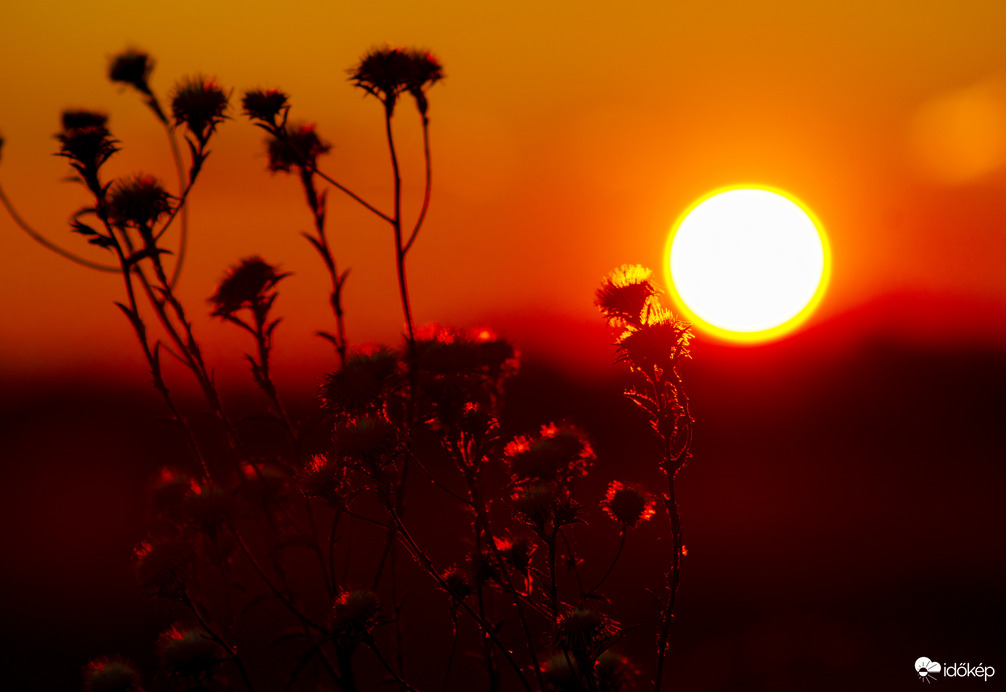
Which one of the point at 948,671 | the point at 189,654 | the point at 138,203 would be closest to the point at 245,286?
the point at 138,203

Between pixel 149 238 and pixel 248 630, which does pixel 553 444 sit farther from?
pixel 248 630

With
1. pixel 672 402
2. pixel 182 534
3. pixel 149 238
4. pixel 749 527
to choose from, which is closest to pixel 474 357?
pixel 672 402

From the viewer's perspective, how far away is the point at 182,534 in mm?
2580

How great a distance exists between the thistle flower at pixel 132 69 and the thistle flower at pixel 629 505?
2.17 meters

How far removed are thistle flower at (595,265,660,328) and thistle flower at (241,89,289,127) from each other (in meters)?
1.37

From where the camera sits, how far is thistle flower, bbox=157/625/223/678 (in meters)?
2.32

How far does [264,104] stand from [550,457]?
5.43 ft

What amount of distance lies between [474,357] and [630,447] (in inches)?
248

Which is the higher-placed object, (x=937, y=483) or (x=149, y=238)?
(x=149, y=238)

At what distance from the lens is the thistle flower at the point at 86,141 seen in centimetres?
284

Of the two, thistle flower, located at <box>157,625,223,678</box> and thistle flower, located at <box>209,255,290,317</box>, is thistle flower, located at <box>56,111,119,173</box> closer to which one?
thistle flower, located at <box>209,255,290,317</box>

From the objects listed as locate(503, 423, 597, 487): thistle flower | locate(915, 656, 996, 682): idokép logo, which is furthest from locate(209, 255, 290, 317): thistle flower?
locate(915, 656, 996, 682): idokép logo

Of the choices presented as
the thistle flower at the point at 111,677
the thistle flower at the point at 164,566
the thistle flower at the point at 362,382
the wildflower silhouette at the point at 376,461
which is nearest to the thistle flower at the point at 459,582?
the wildflower silhouette at the point at 376,461

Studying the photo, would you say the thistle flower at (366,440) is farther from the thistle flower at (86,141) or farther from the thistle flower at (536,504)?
the thistle flower at (86,141)
